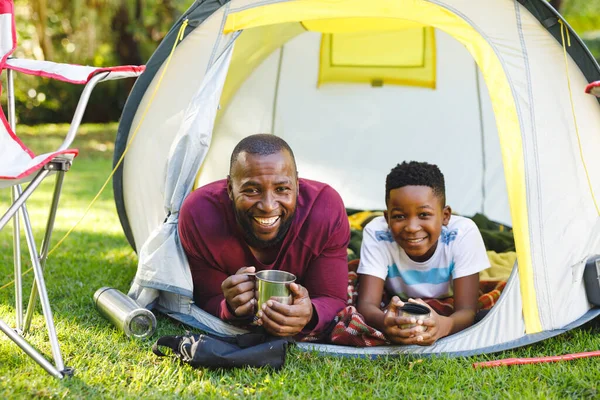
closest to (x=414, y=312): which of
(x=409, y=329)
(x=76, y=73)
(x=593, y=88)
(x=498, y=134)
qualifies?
(x=409, y=329)

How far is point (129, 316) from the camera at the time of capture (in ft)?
8.57

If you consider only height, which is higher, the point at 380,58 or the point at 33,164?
the point at 380,58

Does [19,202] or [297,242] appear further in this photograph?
[297,242]

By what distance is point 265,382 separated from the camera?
7.40ft

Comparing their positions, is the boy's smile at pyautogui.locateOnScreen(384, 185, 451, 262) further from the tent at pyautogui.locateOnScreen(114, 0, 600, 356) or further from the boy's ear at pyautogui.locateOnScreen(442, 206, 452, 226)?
the tent at pyautogui.locateOnScreen(114, 0, 600, 356)

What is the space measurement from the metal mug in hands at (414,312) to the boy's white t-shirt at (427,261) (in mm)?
398

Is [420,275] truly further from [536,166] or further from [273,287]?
[273,287]

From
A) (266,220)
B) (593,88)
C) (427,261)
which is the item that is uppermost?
(593,88)

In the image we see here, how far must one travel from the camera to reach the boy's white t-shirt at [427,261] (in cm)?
280

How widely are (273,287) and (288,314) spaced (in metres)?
0.12

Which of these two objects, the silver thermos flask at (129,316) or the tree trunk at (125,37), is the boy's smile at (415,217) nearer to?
the silver thermos flask at (129,316)

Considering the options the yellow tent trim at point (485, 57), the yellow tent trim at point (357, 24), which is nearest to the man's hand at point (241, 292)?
the yellow tent trim at point (485, 57)

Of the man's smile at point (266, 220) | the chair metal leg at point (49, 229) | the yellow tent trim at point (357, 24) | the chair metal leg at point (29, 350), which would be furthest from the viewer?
the yellow tent trim at point (357, 24)

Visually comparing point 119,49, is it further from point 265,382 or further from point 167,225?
point 265,382
